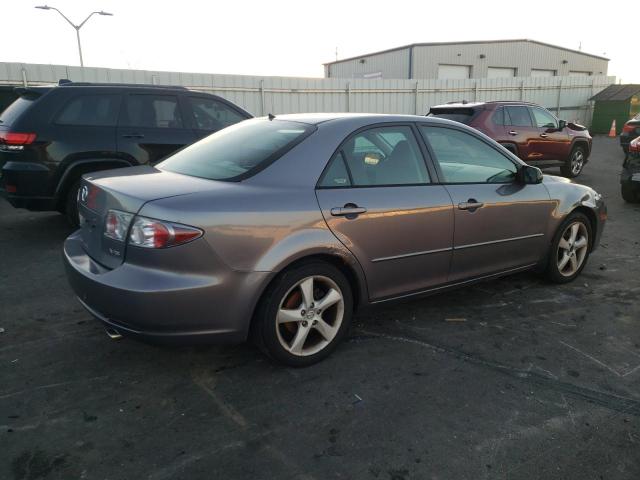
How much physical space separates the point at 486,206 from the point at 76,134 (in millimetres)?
4608

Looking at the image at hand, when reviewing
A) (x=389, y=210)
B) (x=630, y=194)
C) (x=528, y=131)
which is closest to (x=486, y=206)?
(x=389, y=210)

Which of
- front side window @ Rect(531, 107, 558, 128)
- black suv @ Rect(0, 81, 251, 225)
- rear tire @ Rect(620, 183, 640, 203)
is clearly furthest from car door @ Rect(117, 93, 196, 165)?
front side window @ Rect(531, 107, 558, 128)

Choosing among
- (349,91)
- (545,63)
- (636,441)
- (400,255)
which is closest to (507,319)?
(400,255)

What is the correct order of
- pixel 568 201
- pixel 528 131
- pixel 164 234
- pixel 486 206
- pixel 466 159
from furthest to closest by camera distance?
pixel 528 131 < pixel 568 201 < pixel 466 159 < pixel 486 206 < pixel 164 234

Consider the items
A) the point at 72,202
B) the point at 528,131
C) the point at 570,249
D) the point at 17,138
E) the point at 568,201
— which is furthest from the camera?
the point at 528,131

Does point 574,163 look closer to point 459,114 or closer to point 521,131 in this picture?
point 521,131

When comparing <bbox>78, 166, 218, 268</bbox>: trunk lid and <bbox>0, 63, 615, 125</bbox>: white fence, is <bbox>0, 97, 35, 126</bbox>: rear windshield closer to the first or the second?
<bbox>78, 166, 218, 268</bbox>: trunk lid

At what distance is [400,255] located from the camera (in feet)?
11.3

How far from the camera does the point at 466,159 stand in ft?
13.4

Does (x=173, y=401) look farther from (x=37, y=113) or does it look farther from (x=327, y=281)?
(x=37, y=113)

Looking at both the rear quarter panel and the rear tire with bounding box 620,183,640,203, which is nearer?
the rear quarter panel

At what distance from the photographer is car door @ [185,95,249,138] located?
684 cm

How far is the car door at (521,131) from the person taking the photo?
34.1 ft

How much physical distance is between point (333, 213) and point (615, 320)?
2476 mm
